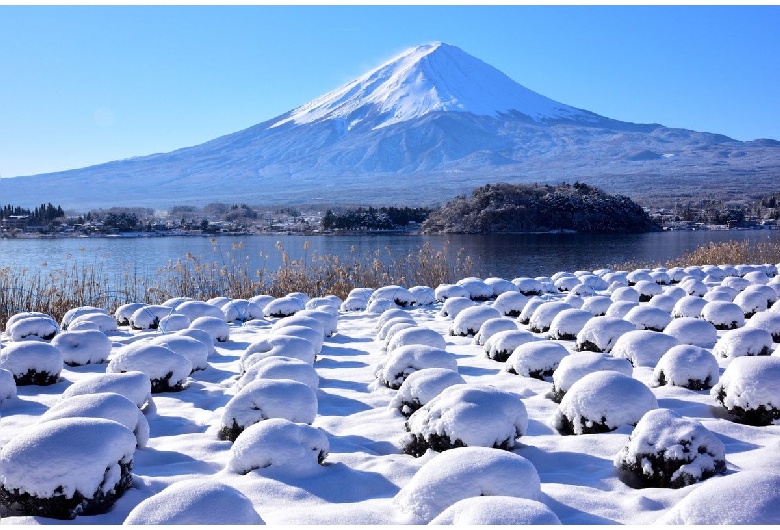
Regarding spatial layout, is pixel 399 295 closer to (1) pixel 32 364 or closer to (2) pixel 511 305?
(2) pixel 511 305

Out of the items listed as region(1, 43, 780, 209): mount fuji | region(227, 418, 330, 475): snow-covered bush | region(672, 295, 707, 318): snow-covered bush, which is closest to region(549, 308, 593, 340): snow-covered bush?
region(672, 295, 707, 318): snow-covered bush

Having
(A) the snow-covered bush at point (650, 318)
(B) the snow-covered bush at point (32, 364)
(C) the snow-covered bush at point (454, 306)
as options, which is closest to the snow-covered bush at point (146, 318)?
(B) the snow-covered bush at point (32, 364)

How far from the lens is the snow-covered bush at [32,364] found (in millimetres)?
5605

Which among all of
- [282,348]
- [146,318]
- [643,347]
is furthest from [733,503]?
[146,318]

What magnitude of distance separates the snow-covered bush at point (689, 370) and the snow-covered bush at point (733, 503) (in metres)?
2.54

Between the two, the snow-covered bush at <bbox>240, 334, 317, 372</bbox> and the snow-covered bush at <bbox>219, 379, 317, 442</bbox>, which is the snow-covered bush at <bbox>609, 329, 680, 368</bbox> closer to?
the snow-covered bush at <bbox>240, 334, 317, 372</bbox>

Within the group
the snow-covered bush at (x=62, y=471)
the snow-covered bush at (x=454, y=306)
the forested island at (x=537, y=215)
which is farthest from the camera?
the forested island at (x=537, y=215)

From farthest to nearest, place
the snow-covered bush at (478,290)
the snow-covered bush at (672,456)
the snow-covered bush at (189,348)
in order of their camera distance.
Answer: the snow-covered bush at (478,290) → the snow-covered bush at (189,348) → the snow-covered bush at (672,456)

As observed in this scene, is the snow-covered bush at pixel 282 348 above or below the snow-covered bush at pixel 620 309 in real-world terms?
above

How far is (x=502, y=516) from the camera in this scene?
2.41 meters

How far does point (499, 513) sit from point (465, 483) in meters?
0.48

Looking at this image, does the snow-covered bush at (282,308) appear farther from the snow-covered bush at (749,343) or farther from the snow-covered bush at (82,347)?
the snow-covered bush at (749,343)

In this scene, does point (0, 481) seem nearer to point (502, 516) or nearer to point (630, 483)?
point (502, 516)

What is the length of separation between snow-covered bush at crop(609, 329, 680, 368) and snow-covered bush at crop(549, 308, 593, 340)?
1.26m
